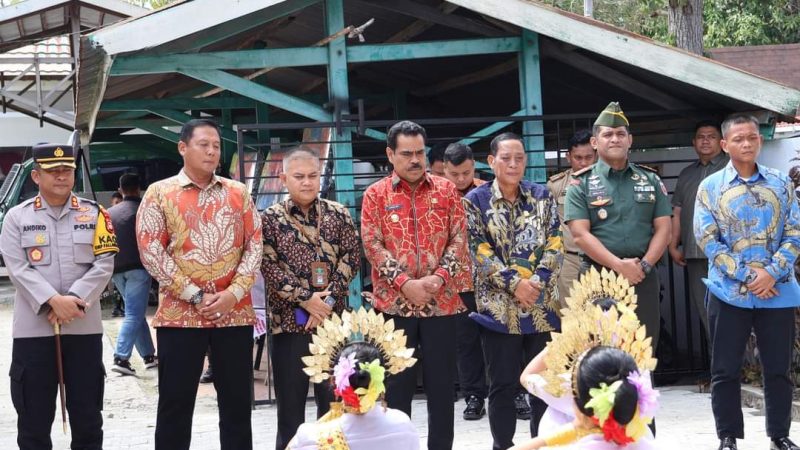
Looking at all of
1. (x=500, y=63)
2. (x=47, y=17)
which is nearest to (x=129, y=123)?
(x=47, y=17)

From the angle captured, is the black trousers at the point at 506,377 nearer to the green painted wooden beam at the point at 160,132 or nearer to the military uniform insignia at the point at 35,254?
the military uniform insignia at the point at 35,254

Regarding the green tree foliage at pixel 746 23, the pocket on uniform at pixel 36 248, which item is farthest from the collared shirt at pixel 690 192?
the green tree foliage at pixel 746 23

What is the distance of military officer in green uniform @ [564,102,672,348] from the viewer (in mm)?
5980

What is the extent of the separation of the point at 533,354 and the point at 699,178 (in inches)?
100

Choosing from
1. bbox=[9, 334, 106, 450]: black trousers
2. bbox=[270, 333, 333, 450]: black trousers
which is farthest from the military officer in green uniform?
bbox=[9, 334, 106, 450]: black trousers

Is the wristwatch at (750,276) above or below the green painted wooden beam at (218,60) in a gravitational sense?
below

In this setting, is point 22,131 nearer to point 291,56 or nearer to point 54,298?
point 291,56

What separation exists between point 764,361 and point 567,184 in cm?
202

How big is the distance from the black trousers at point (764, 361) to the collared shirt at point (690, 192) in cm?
169

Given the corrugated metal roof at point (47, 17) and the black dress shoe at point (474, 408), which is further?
the corrugated metal roof at point (47, 17)

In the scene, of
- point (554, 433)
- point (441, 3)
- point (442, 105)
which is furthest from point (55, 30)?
point (554, 433)

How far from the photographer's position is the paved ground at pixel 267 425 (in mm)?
6348

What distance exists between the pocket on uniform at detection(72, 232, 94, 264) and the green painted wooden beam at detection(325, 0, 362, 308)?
2522mm

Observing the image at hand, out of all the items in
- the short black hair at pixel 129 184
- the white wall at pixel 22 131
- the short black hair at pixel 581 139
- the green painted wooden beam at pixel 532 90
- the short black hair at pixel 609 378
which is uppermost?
the white wall at pixel 22 131
